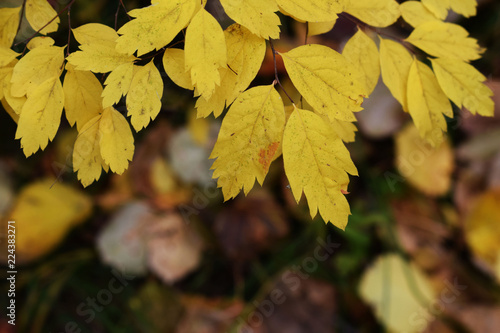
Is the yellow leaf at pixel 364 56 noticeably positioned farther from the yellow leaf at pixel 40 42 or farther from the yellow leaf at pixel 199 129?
the yellow leaf at pixel 199 129

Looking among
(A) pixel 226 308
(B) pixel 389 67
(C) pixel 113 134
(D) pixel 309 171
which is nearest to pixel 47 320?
(A) pixel 226 308

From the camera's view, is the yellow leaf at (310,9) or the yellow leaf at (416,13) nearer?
the yellow leaf at (310,9)

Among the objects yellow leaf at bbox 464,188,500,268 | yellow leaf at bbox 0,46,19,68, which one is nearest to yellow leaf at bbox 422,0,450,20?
yellow leaf at bbox 0,46,19,68

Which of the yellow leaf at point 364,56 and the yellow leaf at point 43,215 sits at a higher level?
the yellow leaf at point 364,56

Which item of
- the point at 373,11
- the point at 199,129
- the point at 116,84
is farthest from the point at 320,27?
the point at 199,129

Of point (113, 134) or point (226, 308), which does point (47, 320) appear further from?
point (113, 134)

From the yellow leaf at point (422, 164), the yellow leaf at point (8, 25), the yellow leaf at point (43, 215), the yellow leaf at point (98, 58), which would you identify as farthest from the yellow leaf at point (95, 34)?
the yellow leaf at point (422, 164)

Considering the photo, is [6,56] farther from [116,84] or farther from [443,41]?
[443,41]
